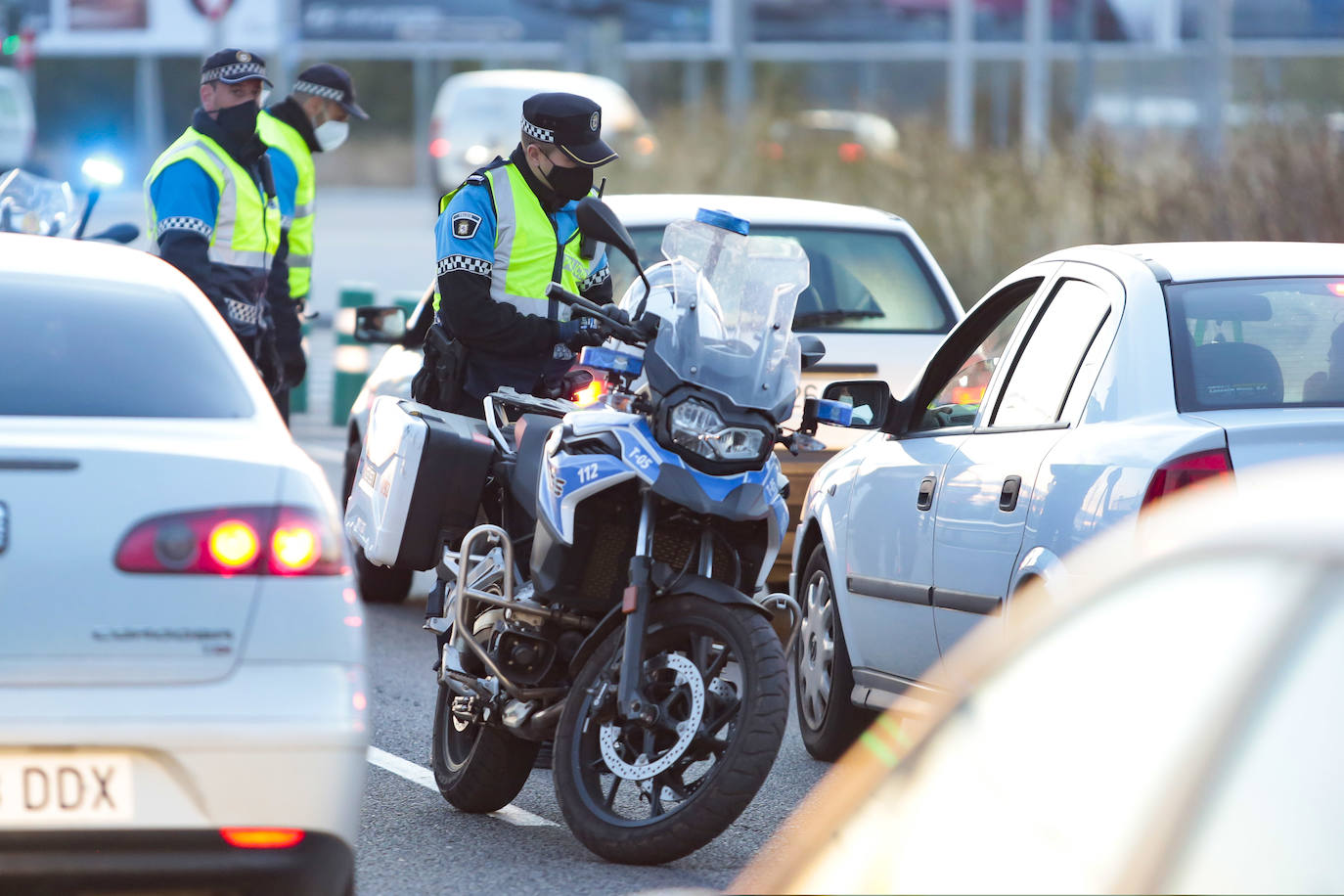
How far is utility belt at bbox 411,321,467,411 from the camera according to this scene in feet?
21.7

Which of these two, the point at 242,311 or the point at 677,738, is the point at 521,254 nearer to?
the point at 677,738

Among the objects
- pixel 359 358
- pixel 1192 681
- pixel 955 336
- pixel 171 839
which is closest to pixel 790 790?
pixel 955 336

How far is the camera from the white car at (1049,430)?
205 inches

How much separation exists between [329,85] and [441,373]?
4102 mm

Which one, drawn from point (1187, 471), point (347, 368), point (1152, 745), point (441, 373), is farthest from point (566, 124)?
point (347, 368)

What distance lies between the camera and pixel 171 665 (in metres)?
4.04

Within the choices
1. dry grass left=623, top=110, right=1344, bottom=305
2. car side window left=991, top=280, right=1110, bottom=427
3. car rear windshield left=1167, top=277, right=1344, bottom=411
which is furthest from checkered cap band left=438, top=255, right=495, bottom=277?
dry grass left=623, top=110, right=1344, bottom=305

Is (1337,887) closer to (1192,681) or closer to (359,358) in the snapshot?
(1192,681)

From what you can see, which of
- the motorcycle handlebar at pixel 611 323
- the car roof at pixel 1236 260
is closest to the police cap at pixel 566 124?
the motorcycle handlebar at pixel 611 323

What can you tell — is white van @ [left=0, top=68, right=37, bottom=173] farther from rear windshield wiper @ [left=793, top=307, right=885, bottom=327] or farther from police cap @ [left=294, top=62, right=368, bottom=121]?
rear windshield wiper @ [left=793, top=307, right=885, bottom=327]

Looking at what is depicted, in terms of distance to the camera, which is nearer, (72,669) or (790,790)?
(72,669)

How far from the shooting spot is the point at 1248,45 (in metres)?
42.0

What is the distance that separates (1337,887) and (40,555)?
266 centimetres

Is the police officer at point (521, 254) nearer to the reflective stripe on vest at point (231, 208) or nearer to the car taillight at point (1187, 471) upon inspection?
the car taillight at point (1187, 471)
